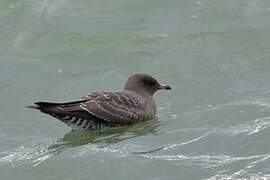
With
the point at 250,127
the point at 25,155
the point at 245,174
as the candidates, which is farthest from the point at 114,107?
the point at 245,174

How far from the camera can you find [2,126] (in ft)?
40.0

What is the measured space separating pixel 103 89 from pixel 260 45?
8.86 feet

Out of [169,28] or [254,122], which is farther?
[169,28]

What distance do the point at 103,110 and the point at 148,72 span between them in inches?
92.0

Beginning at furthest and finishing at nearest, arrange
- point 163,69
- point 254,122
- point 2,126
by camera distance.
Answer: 1. point 163,69
2. point 2,126
3. point 254,122

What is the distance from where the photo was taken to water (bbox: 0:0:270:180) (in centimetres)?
985

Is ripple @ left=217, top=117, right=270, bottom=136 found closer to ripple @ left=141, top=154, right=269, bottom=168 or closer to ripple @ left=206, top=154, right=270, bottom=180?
ripple @ left=141, top=154, right=269, bottom=168

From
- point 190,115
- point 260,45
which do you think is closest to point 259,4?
point 260,45

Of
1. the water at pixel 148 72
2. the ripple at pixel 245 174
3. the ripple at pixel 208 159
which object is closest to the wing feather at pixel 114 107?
the water at pixel 148 72

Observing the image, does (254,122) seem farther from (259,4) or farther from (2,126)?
(259,4)

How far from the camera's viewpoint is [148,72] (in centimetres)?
1402

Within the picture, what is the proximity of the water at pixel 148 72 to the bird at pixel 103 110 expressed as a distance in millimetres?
148

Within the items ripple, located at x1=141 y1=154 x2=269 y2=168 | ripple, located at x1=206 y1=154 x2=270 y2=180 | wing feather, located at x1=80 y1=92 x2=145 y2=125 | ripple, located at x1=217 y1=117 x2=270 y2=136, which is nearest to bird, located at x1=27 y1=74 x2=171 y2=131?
wing feather, located at x1=80 y1=92 x2=145 y2=125

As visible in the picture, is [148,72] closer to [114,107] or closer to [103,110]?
[114,107]
